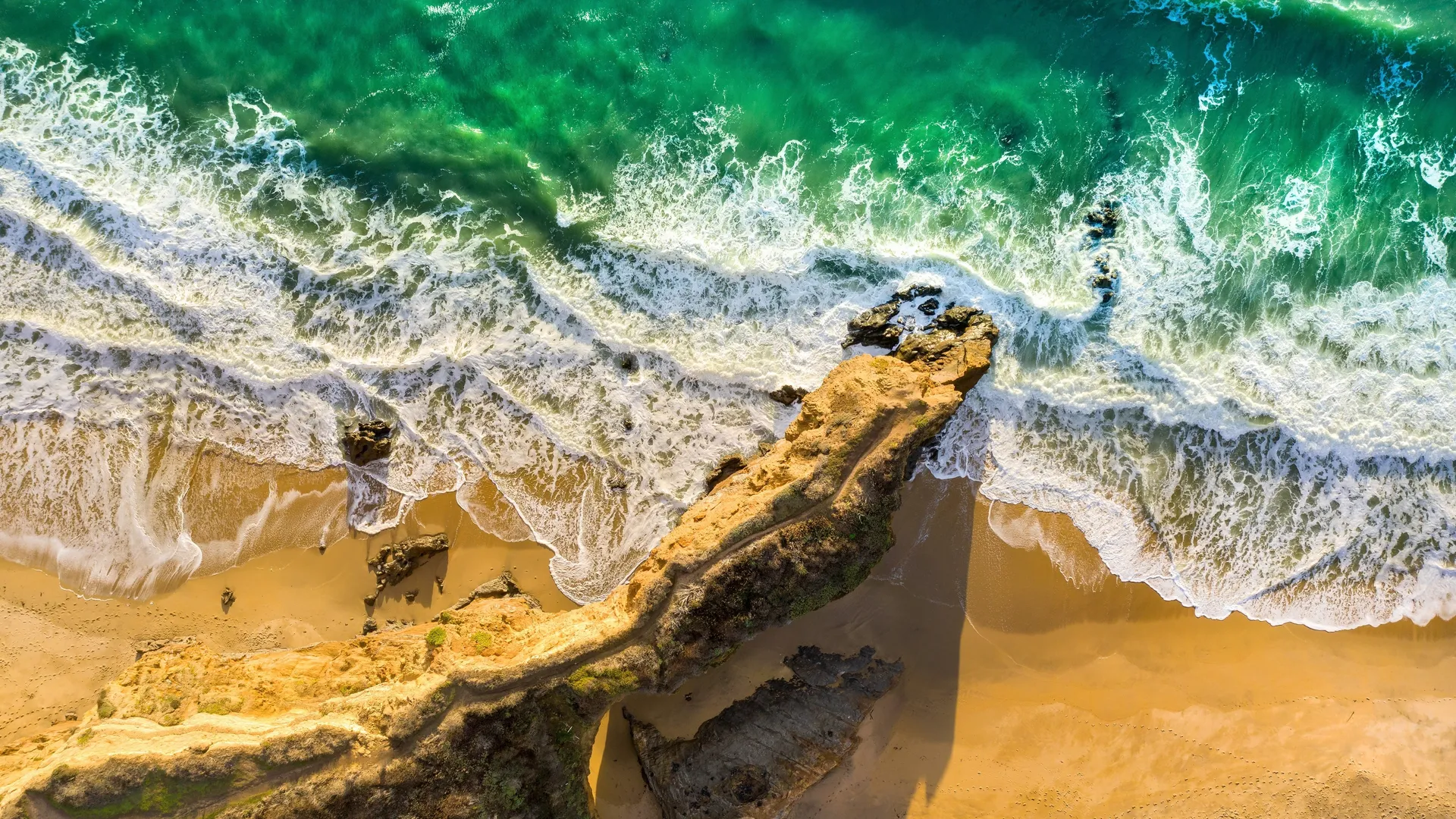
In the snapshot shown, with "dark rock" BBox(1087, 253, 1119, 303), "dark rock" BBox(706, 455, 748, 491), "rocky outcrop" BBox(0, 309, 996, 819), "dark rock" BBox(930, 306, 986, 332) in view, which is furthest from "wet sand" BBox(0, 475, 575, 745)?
"dark rock" BBox(1087, 253, 1119, 303)

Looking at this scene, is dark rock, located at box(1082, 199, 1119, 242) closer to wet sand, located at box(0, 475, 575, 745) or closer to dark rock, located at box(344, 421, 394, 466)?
wet sand, located at box(0, 475, 575, 745)

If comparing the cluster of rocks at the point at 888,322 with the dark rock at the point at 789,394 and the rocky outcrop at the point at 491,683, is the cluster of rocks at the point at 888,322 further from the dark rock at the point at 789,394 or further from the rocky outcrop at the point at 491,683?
the rocky outcrop at the point at 491,683

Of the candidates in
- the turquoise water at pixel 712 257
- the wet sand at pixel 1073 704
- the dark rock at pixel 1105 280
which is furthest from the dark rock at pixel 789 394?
the dark rock at pixel 1105 280

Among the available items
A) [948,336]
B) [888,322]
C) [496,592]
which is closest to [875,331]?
[888,322]

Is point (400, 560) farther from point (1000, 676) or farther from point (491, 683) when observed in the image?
point (1000, 676)

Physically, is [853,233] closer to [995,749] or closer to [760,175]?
[760,175]

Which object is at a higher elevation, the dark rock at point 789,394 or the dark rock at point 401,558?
the dark rock at point 789,394
